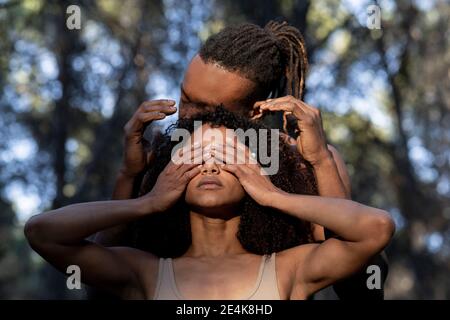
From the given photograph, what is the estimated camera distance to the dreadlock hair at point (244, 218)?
12.2ft

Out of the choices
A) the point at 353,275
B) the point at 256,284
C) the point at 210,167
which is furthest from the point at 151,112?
the point at 353,275

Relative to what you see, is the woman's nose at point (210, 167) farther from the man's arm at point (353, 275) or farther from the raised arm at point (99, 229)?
the man's arm at point (353, 275)

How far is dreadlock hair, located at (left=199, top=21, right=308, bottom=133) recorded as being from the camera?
3902mm

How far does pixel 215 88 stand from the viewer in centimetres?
384

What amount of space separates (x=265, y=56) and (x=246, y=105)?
0.88 ft

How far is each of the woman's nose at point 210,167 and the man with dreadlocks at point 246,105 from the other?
12.0 inches

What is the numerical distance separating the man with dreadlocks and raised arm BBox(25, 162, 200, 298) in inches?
11.9

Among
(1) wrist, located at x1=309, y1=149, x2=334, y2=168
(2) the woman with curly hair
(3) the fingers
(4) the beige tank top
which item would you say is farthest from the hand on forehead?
(4) the beige tank top

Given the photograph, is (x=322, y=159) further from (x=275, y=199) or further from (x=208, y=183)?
(x=208, y=183)

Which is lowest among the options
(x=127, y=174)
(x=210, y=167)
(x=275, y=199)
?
(x=275, y=199)

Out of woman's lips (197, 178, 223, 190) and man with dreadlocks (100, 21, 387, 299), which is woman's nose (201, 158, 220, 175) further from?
man with dreadlocks (100, 21, 387, 299)

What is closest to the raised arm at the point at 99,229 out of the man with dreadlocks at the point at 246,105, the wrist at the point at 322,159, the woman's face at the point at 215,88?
the man with dreadlocks at the point at 246,105
